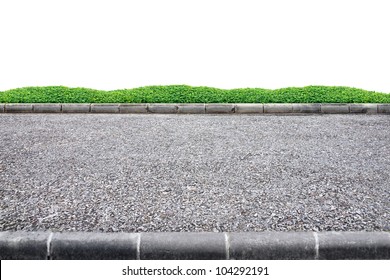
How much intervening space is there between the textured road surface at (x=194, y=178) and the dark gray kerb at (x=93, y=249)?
10.0 inches

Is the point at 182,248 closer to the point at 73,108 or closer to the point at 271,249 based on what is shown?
the point at 271,249

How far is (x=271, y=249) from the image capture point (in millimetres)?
2348

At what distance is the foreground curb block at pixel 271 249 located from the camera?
233 cm

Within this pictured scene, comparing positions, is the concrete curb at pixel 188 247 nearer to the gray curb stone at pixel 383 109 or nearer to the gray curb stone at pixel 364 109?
the gray curb stone at pixel 364 109

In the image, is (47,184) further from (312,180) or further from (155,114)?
(155,114)

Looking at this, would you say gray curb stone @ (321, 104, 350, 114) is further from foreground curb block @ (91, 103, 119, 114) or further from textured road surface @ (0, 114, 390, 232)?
foreground curb block @ (91, 103, 119, 114)

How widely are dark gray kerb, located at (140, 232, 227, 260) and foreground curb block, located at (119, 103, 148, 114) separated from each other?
6.21 meters

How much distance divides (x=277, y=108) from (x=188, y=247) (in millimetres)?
6480

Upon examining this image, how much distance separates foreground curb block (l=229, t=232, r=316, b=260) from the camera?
7.66 ft

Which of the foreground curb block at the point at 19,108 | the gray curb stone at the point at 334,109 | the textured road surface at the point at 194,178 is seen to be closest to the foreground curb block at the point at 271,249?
the textured road surface at the point at 194,178

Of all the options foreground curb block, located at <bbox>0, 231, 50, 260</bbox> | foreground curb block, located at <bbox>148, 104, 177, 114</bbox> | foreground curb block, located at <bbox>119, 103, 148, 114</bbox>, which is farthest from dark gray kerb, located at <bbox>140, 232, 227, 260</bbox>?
foreground curb block, located at <bbox>119, 103, 148, 114</bbox>

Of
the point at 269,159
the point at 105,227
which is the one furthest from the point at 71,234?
the point at 269,159

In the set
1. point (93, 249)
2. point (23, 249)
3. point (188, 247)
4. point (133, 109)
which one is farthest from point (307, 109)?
point (23, 249)

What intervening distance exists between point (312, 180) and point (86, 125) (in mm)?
4355
